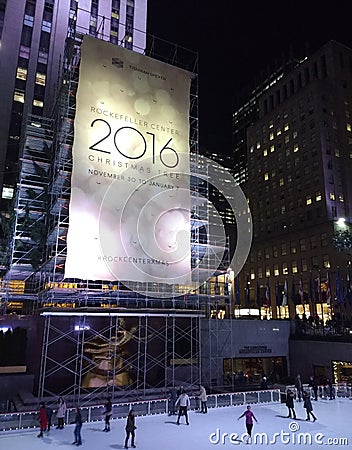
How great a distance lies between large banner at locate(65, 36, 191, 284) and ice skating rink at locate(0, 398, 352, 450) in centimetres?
710

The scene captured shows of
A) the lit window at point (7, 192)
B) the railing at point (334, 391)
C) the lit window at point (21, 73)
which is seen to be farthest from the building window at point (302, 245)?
the lit window at point (21, 73)

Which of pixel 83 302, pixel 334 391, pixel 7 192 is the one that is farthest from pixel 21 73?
pixel 334 391

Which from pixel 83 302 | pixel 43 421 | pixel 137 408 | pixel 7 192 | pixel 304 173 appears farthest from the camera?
pixel 304 173

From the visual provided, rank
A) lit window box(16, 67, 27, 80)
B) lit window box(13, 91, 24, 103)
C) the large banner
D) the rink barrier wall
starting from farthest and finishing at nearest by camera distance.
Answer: lit window box(16, 67, 27, 80), lit window box(13, 91, 24, 103), the large banner, the rink barrier wall

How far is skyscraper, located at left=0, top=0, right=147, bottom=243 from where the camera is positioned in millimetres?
38125

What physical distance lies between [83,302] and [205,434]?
12910mm

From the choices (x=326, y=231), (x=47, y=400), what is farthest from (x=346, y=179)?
(x=47, y=400)

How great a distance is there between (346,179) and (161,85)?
45.6 metres

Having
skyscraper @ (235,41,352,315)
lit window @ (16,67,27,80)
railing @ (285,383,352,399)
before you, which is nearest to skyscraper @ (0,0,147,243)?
lit window @ (16,67,27,80)

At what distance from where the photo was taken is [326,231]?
186 ft

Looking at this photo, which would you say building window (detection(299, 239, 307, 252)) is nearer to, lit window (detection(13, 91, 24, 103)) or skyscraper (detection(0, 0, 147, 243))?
skyscraper (detection(0, 0, 147, 243))

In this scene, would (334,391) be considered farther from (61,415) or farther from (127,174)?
(127,174)

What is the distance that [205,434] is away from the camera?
43.8 ft

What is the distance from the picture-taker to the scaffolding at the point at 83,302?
20250mm
